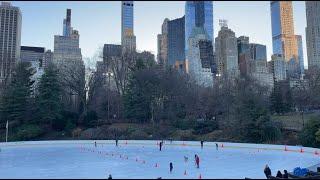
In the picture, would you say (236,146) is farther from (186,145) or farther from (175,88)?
(175,88)

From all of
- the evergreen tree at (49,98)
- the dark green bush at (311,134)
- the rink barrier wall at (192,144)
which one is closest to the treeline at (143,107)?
the evergreen tree at (49,98)

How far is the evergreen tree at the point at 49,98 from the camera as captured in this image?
53.8 m

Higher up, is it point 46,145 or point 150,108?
point 150,108

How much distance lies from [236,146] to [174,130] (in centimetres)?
1450

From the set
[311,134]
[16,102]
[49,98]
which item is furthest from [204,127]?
[16,102]

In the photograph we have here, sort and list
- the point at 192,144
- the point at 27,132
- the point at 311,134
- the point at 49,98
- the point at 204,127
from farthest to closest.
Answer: the point at 49,98, the point at 204,127, the point at 27,132, the point at 192,144, the point at 311,134

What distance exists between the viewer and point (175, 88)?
62.3 meters

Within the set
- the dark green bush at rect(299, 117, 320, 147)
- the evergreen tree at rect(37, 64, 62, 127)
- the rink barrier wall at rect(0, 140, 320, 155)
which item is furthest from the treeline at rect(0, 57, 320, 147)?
the dark green bush at rect(299, 117, 320, 147)

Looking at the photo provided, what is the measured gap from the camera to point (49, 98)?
181ft

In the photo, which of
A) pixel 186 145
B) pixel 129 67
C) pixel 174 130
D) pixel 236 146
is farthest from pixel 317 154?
pixel 129 67

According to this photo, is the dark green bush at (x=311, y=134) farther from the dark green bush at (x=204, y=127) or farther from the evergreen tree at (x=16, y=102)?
the evergreen tree at (x=16, y=102)

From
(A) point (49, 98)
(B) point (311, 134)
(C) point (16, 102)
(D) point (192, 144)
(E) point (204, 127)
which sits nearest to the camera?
(B) point (311, 134)

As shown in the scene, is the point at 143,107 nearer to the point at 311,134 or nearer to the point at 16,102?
the point at 16,102

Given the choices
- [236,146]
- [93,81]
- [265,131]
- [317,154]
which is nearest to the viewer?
[317,154]
